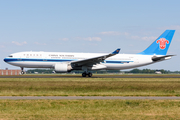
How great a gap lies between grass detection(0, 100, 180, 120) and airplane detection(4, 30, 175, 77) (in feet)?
88.4

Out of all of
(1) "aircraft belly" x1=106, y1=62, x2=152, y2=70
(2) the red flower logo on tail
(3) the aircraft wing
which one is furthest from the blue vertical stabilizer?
(3) the aircraft wing

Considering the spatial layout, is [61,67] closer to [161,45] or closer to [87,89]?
[87,89]

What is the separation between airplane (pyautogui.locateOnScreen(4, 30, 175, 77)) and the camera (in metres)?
42.0

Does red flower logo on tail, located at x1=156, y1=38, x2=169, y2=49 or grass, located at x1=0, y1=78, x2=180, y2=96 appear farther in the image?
red flower logo on tail, located at x1=156, y1=38, x2=169, y2=49

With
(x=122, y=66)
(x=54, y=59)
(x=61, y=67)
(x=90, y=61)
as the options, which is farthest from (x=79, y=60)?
(x=122, y=66)

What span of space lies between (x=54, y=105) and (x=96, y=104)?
2398mm

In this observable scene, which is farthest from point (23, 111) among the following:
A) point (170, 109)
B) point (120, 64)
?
point (120, 64)

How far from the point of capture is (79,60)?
41938 millimetres

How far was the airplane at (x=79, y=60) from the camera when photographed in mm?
42031

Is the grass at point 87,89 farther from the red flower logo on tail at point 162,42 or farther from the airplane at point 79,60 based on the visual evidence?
the red flower logo on tail at point 162,42

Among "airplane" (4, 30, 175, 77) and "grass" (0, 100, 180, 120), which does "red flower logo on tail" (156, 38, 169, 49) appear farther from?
"grass" (0, 100, 180, 120)

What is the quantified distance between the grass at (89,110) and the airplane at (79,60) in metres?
26.9

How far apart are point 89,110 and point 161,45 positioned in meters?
40.4

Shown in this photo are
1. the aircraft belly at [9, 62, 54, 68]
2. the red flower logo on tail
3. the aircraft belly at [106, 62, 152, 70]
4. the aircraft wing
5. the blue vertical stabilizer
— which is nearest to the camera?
the aircraft wing
